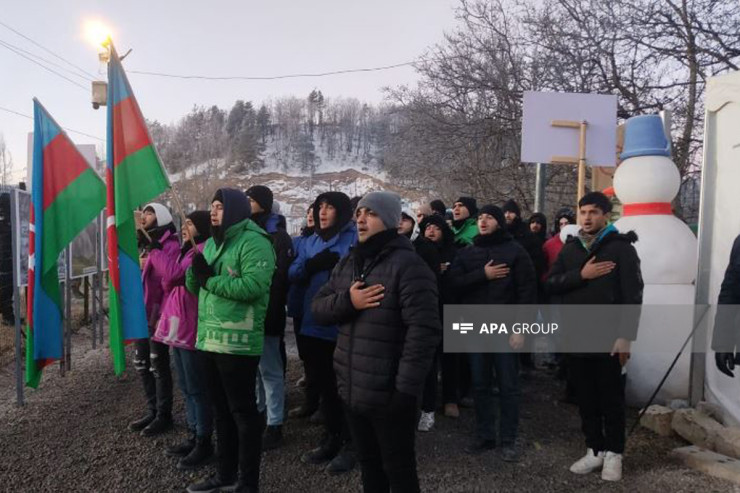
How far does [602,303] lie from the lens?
365 centimetres

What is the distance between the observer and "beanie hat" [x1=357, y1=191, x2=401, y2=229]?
2.66 metres

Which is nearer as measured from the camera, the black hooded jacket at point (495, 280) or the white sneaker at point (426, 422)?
the black hooded jacket at point (495, 280)

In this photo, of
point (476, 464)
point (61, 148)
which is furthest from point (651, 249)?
point (61, 148)

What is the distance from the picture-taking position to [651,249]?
204 inches

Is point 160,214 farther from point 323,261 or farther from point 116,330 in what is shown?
point 323,261

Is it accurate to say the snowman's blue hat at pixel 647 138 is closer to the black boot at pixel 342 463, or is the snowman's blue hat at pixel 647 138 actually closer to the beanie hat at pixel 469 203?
the beanie hat at pixel 469 203

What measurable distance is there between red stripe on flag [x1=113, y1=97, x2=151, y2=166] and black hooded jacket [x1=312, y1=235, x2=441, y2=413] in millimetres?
1947

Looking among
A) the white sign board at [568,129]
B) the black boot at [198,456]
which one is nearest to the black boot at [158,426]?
the black boot at [198,456]

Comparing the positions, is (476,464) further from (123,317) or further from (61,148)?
(61,148)

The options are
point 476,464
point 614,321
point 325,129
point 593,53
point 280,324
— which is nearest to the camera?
point 614,321

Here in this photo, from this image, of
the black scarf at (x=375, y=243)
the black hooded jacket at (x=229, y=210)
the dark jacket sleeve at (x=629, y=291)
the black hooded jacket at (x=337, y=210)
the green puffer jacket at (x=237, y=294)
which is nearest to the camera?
the black scarf at (x=375, y=243)

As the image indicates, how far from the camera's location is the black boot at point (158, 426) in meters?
4.37

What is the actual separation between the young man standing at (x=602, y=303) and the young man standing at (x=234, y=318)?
6.99ft

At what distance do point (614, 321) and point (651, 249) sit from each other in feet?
6.50
